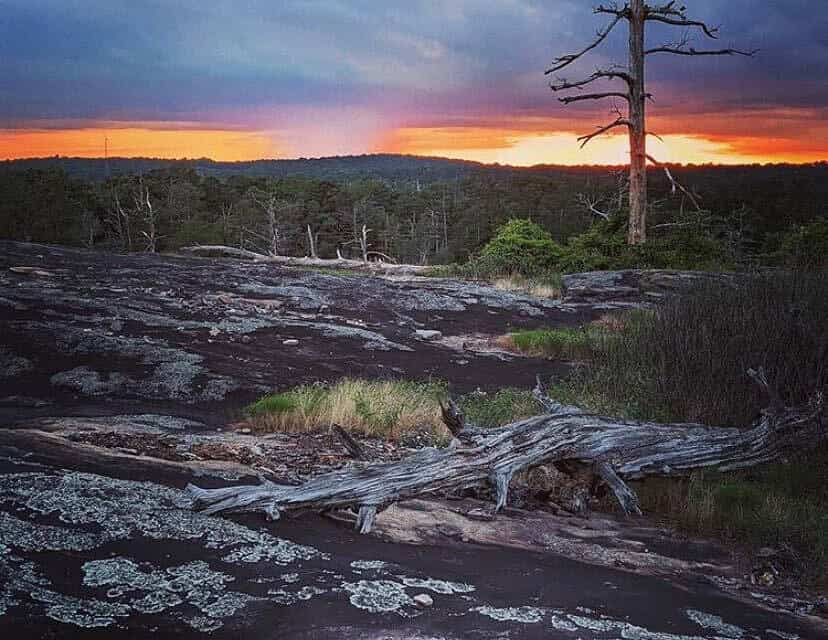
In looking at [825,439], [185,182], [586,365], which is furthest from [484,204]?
[825,439]

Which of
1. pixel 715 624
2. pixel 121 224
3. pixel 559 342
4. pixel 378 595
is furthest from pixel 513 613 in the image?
pixel 121 224

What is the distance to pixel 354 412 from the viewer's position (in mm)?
8977

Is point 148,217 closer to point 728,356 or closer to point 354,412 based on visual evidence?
point 354,412

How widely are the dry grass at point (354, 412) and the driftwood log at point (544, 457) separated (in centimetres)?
217

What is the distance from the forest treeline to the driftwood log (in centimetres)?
3046

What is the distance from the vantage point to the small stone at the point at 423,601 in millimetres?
3938

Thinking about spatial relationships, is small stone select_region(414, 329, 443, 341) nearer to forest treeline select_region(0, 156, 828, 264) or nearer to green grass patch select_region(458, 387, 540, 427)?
green grass patch select_region(458, 387, 540, 427)

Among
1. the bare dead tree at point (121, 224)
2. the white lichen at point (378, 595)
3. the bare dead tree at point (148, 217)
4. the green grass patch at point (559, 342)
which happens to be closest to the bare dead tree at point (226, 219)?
the bare dead tree at point (148, 217)

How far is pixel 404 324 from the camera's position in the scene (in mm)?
17078

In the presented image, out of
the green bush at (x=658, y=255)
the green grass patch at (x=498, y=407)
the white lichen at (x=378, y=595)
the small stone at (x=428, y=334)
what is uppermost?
the green bush at (x=658, y=255)

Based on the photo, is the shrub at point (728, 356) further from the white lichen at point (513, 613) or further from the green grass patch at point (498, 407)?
the white lichen at point (513, 613)

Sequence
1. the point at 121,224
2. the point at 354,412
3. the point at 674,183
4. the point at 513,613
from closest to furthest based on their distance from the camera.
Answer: the point at 513,613
the point at 354,412
the point at 674,183
the point at 121,224

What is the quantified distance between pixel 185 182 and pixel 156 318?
61.7m

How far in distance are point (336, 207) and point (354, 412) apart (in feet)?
214
